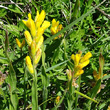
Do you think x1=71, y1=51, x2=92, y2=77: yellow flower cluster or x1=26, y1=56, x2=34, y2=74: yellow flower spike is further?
x1=71, y1=51, x2=92, y2=77: yellow flower cluster

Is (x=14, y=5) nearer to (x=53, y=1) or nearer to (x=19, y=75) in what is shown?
(x=53, y=1)

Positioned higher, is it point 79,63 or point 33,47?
point 33,47

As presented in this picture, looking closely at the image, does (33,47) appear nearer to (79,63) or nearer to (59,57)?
(79,63)

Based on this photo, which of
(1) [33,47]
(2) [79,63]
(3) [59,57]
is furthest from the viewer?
(3) [59,57]

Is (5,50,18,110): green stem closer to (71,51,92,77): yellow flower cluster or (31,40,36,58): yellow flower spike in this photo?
(31,40,36,58): yellow flower spike

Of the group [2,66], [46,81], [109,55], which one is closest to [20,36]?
[2,66]

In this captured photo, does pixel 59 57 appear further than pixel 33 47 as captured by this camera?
Yes

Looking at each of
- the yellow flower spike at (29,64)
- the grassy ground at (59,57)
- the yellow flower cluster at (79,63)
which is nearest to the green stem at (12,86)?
the grassy ground at (59,57)

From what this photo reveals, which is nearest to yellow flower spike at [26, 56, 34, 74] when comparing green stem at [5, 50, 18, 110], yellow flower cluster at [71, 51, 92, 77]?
green stem at [5, 50, 18, 110]

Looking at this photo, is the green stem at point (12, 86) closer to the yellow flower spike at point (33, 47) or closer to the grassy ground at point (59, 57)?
the grassy ground at point (59, 57)

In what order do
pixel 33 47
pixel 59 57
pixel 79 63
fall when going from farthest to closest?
pixel 59 57, pixel 79 63, pixel 33 47

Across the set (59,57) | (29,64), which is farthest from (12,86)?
(59,57)
